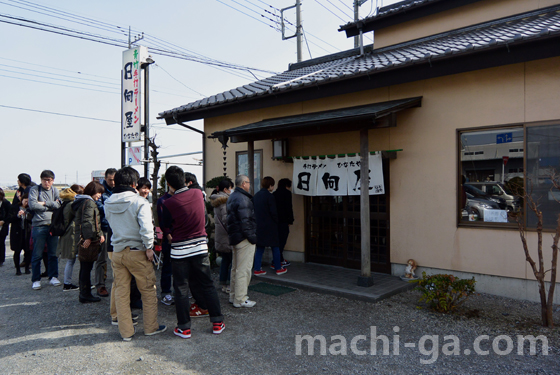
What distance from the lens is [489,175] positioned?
6.16 metres

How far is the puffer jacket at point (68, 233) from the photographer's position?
6.57 m

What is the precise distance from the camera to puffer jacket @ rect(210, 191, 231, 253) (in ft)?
20.0

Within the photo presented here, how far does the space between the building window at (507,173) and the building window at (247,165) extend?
4.72m

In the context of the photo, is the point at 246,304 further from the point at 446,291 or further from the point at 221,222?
the point at 446,291

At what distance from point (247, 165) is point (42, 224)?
4606mm

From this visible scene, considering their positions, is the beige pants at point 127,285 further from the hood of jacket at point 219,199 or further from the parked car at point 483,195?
the parked car at point 483,195

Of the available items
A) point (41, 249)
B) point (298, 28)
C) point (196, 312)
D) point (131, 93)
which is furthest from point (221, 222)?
point (298, 28)

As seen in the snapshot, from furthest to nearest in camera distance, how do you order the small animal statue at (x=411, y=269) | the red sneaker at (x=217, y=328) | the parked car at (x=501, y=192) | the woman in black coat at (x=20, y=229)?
1. the woman in black coat at (x=20, y=229)
2. the small animal statue at (x=411, y=269)
3. the parked car at (x=501, y=192)
4. the red sneaker at (x=217, y=328)

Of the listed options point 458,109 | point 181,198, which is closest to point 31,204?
point 181,198

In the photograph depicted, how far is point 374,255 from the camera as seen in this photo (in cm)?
755

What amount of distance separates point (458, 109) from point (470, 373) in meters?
4.26

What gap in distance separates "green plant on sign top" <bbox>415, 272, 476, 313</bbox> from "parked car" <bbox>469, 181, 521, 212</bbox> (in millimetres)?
1540

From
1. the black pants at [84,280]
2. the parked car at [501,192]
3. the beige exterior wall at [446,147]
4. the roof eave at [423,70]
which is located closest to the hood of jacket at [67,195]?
the black pants at [84,280]

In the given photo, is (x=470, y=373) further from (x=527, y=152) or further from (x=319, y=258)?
(x=319, y=258)
